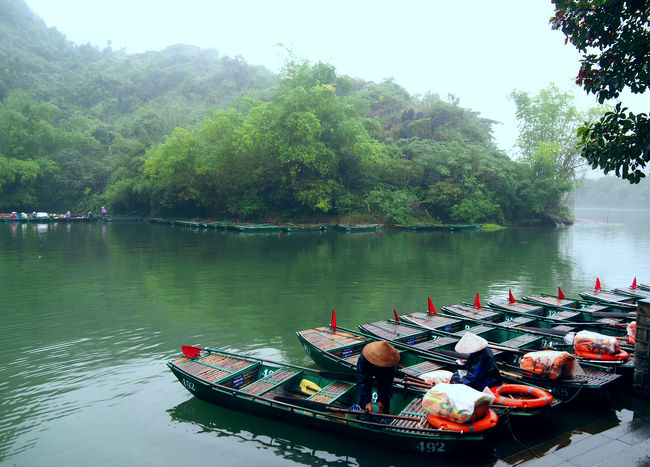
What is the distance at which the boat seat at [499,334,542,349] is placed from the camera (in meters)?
11.4

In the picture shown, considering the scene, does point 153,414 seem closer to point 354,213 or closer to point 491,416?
point 491,416

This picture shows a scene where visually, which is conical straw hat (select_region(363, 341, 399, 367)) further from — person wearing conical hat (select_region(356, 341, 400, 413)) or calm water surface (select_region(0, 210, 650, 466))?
calm water surface (select_region(0, 210, 650, 466))

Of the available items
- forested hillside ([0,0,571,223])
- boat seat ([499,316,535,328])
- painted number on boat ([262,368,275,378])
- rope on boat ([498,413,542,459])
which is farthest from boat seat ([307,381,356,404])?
forested hillside ([0,0,571,223])

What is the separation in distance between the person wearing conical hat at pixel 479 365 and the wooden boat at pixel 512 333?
236 cm

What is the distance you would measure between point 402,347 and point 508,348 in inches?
94.3

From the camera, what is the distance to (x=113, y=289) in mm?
20641

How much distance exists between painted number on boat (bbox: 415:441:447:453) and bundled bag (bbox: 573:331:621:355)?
15.6 ft

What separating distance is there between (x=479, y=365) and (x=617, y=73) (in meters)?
5.82

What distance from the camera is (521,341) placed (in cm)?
1166

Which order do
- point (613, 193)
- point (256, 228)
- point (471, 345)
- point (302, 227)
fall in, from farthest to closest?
point (613, 193) < point (302, 227) < point (256, 228) < point (471, 345)

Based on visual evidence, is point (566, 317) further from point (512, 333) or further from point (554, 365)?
point (554, 365)

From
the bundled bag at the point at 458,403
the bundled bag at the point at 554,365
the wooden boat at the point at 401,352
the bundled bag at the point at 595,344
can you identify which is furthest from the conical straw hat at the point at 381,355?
the bundled bag at the point at 595,344

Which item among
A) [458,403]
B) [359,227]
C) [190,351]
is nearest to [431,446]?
[458,403]

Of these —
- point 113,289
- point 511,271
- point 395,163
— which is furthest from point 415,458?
point 395,163
